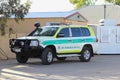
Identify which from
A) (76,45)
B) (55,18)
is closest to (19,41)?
(76,45)

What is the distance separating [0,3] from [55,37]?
3.14 m

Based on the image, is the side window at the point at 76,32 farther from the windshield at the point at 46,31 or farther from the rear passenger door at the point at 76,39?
the windshield at the point at 46,31

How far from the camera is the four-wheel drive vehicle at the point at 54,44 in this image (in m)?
19.3

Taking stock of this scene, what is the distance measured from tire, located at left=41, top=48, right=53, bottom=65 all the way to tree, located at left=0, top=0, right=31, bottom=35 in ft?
9.12

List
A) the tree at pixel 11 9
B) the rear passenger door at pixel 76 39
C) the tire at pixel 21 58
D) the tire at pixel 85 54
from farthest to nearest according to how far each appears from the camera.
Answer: the tire at pixel 85 54
the rear passenger door at pixel 76 39
the tire at pixel 21 58
the tree at pixel 11 9

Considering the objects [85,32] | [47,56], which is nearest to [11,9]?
[47,56]

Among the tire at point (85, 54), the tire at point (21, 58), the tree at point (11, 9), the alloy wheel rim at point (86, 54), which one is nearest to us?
the tree at point (11, 9)

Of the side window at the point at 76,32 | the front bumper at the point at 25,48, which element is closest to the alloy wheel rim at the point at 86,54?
the side window at the point at 76,32

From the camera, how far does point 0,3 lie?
20.0 metres

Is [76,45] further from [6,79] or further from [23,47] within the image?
[6,79]

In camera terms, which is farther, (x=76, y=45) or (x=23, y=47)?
(x=76, y=45)

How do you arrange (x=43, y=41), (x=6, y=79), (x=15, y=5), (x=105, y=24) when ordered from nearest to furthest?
(x=6, y=79) → (x=43, y=41) → (x=15, y=5) → (x=105, y=24)

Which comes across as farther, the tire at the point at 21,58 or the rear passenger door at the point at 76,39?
the rear passenger door at the point at 76,39

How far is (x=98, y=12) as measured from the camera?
172 feet
